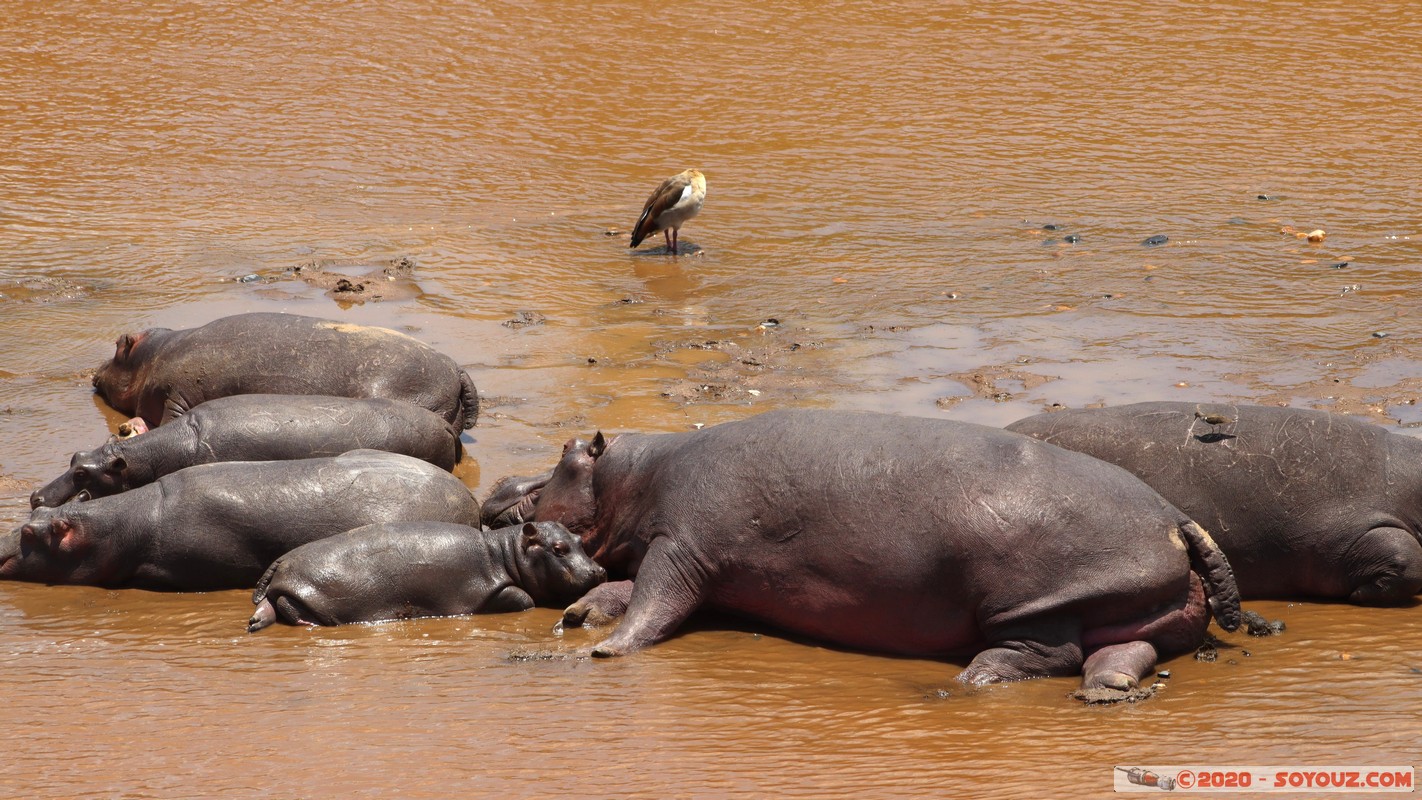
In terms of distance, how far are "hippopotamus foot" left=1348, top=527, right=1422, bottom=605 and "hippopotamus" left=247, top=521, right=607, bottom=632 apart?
3419mm

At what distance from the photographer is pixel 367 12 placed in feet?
63.3

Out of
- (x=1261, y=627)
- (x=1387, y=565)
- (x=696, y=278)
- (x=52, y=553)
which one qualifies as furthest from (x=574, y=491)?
(x=696, y=278)

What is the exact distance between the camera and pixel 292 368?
31.5 ft

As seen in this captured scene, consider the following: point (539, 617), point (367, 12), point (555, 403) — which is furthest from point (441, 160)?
point (539, 617)

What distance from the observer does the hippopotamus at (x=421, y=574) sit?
680cm

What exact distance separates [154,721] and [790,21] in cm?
1547

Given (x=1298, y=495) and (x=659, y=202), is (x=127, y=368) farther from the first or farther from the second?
(x=1298, y=495)

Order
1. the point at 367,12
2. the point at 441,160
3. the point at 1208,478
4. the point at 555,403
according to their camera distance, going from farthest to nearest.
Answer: the point at 367,12 < the point at 441,160 < the point at 555,403 < the point at 1208,478

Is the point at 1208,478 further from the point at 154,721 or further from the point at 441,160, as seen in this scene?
the point at 441,160

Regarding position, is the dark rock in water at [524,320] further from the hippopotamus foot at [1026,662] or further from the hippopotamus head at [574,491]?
the hippopotamus foot at [1026,662]

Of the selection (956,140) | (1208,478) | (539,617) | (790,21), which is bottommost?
(539,617)

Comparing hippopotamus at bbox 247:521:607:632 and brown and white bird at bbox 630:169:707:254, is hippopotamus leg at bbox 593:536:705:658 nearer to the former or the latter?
hippopotamus at bbox 247:521:607:632

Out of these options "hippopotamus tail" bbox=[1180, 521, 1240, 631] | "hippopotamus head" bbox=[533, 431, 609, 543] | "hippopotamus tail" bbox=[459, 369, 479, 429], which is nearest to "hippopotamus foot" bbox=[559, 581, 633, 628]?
"hippopotamus head" bbox=[533, 431, 609, 543]

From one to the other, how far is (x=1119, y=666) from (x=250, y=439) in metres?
4.85
